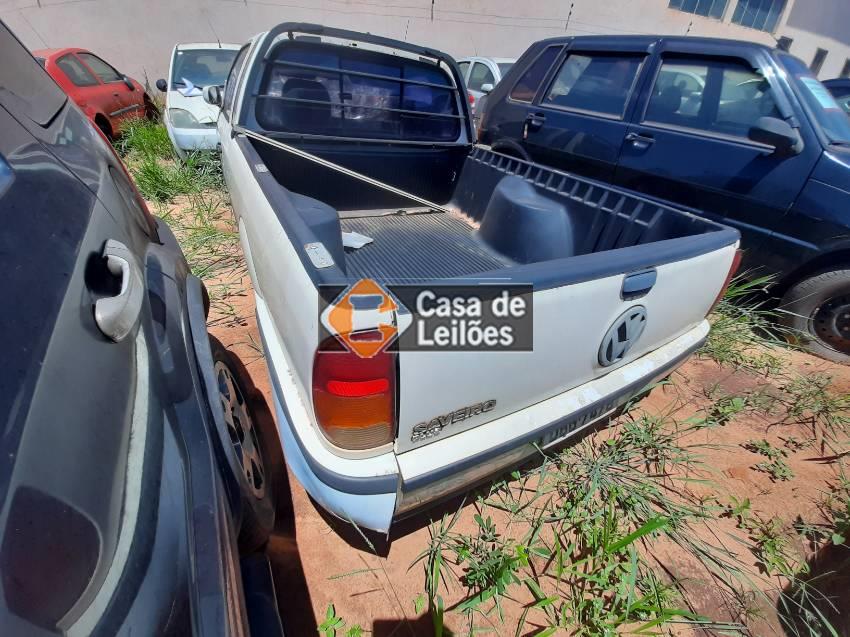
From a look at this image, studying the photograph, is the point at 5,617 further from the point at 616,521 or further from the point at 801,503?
the point at 801,503

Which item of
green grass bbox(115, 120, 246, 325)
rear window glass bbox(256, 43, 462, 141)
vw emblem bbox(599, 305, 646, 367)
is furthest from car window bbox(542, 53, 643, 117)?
green grass bbox(115, 120, 246, 325)

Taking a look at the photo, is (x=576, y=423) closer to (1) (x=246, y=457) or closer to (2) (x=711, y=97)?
(1) (x=246, y=457)

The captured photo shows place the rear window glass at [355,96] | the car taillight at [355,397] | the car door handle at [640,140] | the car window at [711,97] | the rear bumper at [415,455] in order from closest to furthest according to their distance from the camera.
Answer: the car taillight at [355,397], the rear bumper at [415,455], the rear window glass at [355,96], the car window at [711,97], the car door handle at [640,140]

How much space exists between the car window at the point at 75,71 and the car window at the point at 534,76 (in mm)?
5879

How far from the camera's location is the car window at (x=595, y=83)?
327 cm

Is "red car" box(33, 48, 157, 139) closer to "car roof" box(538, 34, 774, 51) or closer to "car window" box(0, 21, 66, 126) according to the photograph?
"car window" box(0, 21, 66, 126)

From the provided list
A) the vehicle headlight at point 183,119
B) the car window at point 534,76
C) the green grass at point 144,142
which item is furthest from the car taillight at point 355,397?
the green grass at point 144,142

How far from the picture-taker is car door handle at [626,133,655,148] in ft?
10.0

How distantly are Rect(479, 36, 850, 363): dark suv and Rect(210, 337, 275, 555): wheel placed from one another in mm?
3216

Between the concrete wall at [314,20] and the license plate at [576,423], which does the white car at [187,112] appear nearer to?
the license plate at [576,423]

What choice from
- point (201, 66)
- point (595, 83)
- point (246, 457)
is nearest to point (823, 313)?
point (595, 83)

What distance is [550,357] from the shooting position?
3.90ft

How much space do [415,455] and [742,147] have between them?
308cm

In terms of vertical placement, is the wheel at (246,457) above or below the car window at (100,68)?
below
